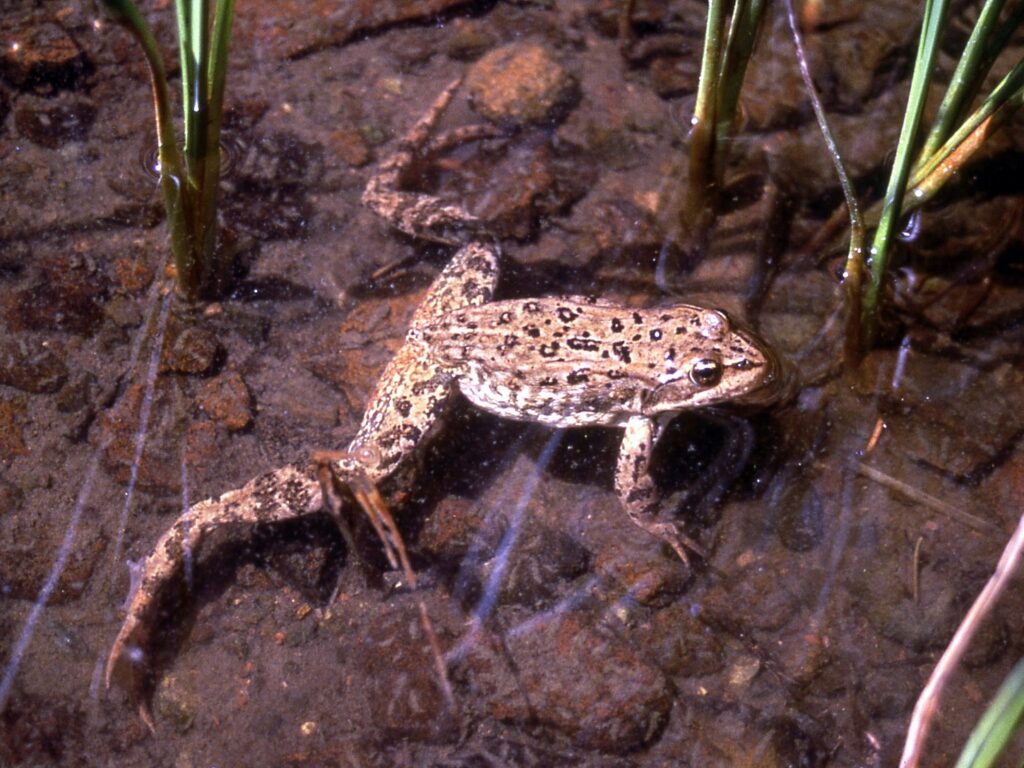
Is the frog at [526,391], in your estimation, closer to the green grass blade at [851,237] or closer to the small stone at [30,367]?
the green grass blade at [851,237]

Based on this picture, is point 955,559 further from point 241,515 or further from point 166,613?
point 166,613

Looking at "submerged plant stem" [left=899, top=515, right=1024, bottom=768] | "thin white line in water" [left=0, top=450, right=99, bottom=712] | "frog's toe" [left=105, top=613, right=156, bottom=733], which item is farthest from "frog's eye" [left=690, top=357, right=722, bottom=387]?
"thin white line in water" [left=0, top=450, right=99, bottom=712]

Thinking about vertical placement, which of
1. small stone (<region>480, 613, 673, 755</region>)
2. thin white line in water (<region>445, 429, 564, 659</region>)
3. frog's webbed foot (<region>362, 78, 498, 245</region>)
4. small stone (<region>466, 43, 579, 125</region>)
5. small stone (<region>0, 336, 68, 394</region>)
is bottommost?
small stone (<region>480, 613, 673, 755</region>)

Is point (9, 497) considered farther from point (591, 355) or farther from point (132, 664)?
point (591, 355)

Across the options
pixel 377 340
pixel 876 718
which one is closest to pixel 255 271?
pixel 377 340

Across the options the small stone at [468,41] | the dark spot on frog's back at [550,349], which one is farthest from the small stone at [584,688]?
the small stone at [468,41]

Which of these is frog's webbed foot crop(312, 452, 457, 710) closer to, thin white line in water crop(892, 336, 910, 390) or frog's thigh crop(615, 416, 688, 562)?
frog's thigh crop(615, 416, 688, 562)
